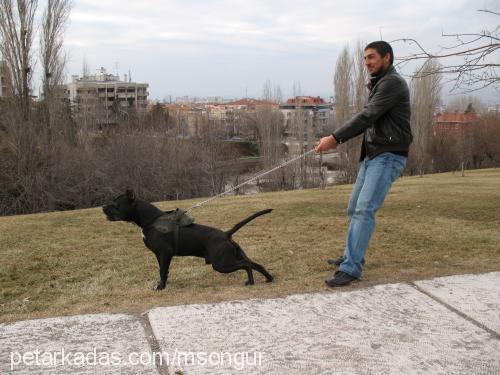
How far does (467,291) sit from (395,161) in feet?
3.67

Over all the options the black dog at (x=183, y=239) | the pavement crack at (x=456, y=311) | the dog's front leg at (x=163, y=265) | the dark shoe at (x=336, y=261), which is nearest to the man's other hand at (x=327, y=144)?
the black dog at (x=183, y=239)

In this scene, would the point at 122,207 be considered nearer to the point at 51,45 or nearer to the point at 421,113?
the point at 51,45

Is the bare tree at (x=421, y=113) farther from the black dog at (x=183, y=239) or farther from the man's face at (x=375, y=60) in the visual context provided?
the black dog at (x=183, y=239)

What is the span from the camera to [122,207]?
12.5 feet

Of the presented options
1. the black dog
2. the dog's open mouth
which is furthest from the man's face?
the dog's open mouth

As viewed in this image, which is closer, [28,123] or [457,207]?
[457,207]

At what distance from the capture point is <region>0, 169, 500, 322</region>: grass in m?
3.72

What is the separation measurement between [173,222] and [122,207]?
413 millimetres

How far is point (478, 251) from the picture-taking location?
4.94 metres

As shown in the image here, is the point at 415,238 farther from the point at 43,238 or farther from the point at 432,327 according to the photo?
the point at 43,238

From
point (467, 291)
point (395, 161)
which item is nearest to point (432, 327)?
point (467, 291)

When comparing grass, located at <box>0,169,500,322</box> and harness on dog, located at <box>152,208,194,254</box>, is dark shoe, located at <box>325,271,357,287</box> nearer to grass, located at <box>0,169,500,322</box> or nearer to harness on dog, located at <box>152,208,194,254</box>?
grass, located at <box>0,169,500,322</box>

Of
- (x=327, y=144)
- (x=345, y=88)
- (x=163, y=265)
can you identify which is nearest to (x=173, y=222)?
(x=163, y=265)

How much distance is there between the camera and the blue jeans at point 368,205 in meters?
3.85
